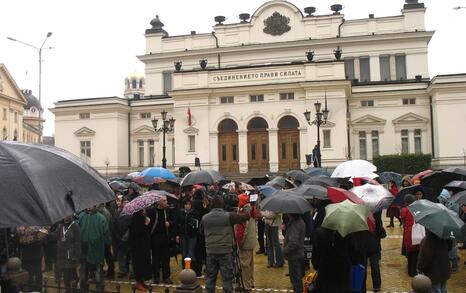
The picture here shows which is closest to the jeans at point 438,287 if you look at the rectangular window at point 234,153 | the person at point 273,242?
the person at point 273,242

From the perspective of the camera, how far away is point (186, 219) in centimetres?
1131

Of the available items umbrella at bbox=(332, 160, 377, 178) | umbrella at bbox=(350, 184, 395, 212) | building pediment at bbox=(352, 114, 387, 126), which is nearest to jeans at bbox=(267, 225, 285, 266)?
umbrella at bbox=(350, 184, 395, 212)

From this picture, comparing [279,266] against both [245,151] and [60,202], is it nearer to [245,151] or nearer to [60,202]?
[60,202]

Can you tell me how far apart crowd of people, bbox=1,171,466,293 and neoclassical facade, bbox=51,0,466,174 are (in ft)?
75.3

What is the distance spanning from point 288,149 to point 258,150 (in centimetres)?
223

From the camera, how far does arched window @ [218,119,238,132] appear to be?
36750 mm

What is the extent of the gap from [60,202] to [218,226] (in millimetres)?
4506

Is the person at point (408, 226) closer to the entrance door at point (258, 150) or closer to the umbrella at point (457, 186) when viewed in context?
the umbrella at point (457, 186)

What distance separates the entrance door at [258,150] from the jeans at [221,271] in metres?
27.4

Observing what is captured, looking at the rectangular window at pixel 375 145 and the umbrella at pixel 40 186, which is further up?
the rectangular window at pixel 375 145

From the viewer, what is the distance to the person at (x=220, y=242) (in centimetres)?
855

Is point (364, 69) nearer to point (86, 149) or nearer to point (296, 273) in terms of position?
point (86, 149)

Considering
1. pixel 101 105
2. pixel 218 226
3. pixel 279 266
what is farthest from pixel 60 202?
pixel 101 105

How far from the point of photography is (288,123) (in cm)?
3594
